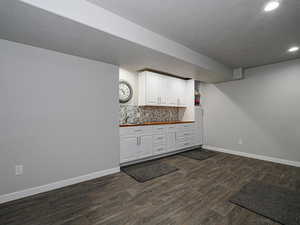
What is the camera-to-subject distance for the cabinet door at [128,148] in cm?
302

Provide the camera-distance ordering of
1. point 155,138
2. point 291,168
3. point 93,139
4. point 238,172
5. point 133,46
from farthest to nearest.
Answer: point 155,138
point 291,168
point 238,172
point 93,139
point 133,46

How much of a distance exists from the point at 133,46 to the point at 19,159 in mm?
2274

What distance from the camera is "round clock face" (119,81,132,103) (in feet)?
11.5

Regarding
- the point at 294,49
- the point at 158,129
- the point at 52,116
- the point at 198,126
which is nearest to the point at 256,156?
the point at 198,126

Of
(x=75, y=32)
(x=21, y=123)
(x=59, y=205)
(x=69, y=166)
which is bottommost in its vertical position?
(x=59, y=205)

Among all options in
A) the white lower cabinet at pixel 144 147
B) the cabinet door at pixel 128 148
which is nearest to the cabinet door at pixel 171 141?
the white lower cabinet at pixel 144 147

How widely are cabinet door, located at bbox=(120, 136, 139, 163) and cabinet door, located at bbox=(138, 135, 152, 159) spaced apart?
10 cm

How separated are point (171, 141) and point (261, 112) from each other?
2415 millimetres

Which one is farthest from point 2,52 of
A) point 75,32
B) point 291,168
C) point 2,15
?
point 291,168

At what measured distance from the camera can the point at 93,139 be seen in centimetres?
262

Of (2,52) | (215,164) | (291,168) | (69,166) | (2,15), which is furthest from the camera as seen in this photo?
(215,164)

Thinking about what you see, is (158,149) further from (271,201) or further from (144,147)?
(271,201)

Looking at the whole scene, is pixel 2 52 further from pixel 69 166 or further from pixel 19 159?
pixel 69 166

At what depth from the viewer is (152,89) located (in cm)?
375
